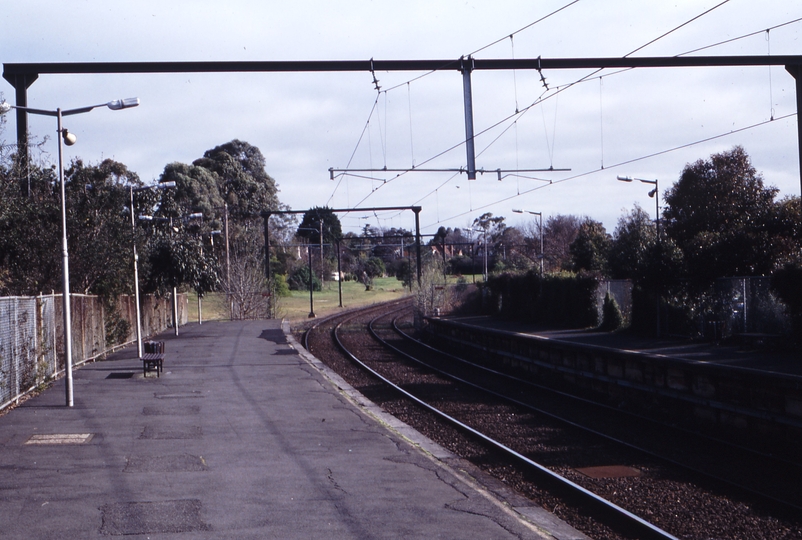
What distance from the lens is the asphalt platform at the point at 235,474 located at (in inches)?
267

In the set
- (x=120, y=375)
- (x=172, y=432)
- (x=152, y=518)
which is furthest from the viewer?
(x=120, y=375)

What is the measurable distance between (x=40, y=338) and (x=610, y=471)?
11.5 m

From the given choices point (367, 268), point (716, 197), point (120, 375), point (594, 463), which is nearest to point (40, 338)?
point (120, 375)

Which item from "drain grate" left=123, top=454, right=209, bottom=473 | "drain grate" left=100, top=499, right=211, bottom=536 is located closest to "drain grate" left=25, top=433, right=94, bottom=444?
"drain grate" left=123, top=454, right=209, bottom=473

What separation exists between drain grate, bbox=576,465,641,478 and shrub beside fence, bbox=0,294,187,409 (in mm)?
9410

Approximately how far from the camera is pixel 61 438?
1084 cm

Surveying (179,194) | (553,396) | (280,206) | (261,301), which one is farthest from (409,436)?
(280,206)

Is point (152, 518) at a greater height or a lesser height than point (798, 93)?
lesser

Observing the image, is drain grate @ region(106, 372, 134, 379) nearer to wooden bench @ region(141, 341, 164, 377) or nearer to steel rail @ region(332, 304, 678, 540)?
wooden bench @ region(141, 341, 164, 377)

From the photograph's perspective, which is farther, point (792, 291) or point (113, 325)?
point (113, 325)

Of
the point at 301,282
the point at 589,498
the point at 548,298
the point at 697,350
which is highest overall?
the point at 301,282

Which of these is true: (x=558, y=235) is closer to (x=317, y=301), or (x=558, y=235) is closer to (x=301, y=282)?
(x=317, y=301)

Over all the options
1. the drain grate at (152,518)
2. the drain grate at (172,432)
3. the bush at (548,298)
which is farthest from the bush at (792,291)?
the drain grate at (152,518)

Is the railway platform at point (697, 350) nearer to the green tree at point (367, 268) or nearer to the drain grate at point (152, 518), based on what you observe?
the drain grate at point (152, 518)
